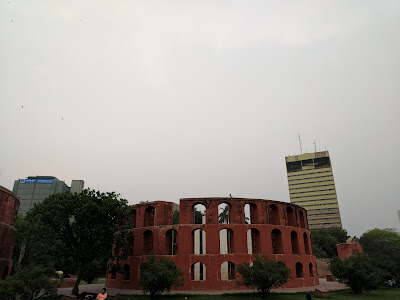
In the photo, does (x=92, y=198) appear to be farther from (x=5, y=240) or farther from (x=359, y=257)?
(x=359, y=257)

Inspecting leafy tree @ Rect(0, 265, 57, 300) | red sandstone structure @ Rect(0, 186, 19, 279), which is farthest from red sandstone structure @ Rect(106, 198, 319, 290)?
leafy tree @ Rect(0, 265, 57, 300)

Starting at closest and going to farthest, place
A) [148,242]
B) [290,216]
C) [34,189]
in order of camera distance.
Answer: [148,242] < [290,216] < [34,189]

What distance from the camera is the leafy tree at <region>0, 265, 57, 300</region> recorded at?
49.8 feet

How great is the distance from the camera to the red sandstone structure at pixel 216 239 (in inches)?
1089

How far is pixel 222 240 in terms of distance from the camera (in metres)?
34.6

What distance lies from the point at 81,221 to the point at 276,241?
20830mm

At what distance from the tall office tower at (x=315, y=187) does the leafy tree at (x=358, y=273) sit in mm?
114569

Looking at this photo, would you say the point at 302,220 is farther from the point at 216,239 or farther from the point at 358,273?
the point at 216,239

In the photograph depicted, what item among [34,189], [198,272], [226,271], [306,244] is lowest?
[198,272]

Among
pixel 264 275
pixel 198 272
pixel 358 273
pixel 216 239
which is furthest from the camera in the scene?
pixel 198 272

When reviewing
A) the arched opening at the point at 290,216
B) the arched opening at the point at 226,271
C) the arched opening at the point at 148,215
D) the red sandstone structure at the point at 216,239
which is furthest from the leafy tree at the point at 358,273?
the arched opening at the point at 148,215

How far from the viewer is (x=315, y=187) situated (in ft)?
441

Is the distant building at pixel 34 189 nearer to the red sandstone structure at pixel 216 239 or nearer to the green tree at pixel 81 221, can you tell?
the red sandstone structure at pixel 216 239

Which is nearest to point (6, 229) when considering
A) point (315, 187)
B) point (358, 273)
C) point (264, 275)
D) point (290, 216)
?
point (264, 275)
